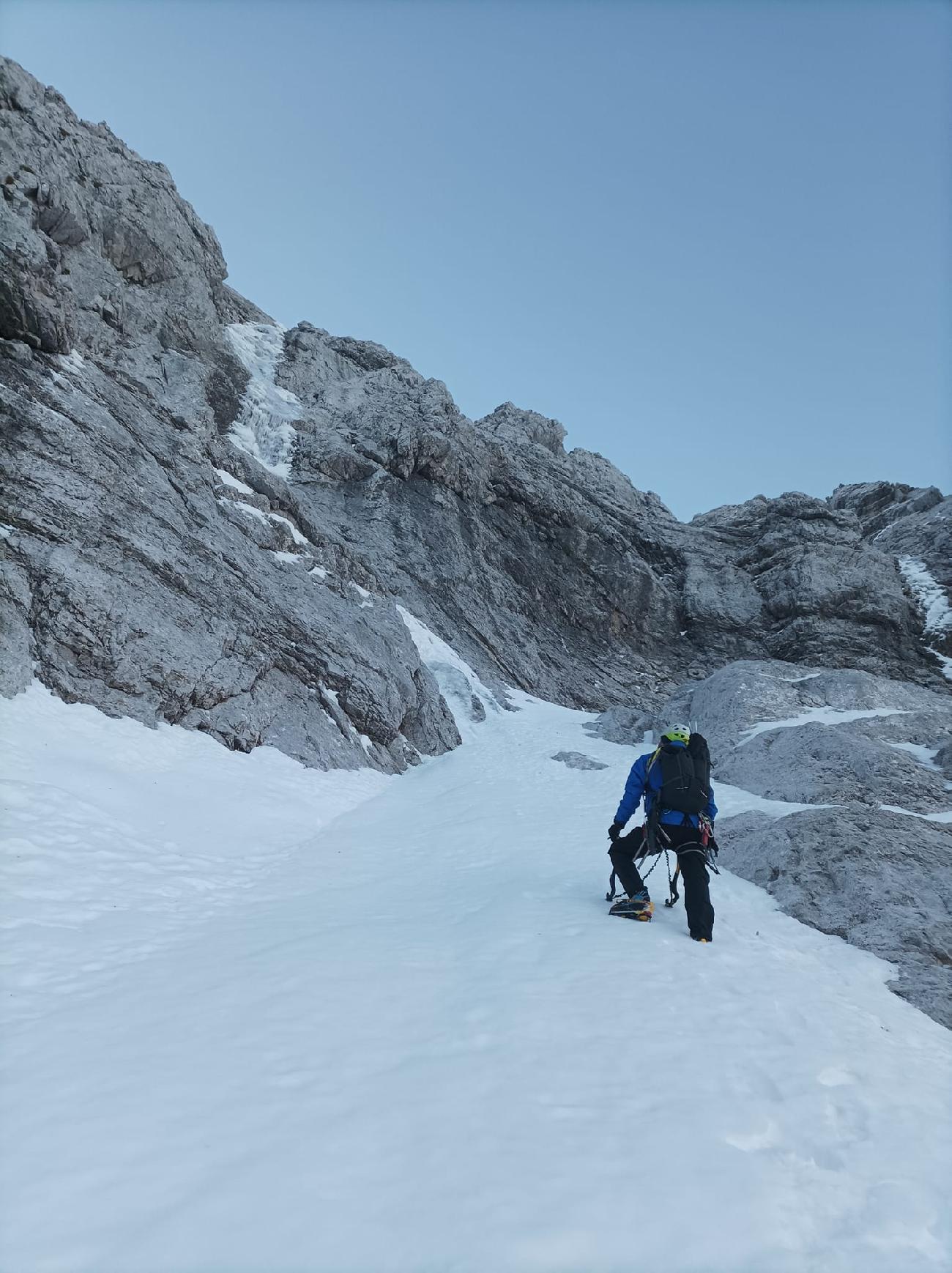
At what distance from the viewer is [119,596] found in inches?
558

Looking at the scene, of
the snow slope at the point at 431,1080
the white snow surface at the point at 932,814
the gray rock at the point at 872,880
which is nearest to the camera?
the snow slope at the point at 431,1080

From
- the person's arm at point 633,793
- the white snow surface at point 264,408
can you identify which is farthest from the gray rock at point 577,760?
the white snow surface at point 264,408

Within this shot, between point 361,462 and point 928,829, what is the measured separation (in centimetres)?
3684

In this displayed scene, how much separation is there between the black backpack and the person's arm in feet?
0.74

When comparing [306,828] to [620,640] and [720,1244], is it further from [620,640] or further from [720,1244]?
[620,640]

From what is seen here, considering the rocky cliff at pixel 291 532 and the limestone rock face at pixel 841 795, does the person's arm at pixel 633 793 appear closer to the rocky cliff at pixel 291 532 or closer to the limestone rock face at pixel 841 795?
the limestone rock face at pixel 841 795

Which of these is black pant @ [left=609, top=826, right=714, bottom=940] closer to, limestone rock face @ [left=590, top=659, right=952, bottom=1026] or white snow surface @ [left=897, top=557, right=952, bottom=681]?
limestone rock face @ [left=590, top=659, right=952, bottom=1026]

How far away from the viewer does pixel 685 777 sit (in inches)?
307


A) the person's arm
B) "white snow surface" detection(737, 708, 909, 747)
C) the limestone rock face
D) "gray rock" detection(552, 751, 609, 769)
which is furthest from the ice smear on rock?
the person's arm

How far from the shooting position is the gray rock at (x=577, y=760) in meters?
20.1

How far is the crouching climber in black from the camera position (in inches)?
293

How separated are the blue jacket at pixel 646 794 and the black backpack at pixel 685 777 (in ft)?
0.24

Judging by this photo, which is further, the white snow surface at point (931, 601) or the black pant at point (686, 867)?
the white snow surface at point (931, 601)

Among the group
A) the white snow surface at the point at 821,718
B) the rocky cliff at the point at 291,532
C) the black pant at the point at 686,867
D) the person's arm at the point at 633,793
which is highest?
the rocky cliff at the point at 291,532
